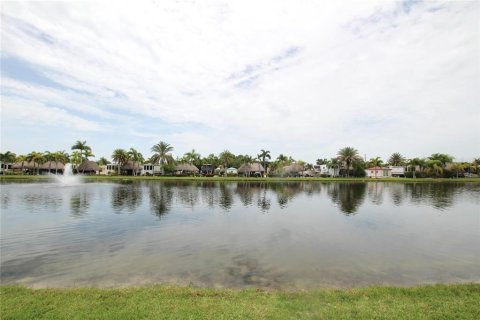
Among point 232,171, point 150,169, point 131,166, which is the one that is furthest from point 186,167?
point 131,166

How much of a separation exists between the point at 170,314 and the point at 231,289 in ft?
10.5

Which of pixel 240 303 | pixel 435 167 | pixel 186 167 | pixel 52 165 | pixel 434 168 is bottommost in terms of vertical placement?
pixel 240 303

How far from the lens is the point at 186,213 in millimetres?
28125

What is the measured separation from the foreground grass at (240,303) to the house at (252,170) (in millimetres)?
105713

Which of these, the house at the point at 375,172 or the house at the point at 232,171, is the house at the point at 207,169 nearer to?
the house at the point at 232,171

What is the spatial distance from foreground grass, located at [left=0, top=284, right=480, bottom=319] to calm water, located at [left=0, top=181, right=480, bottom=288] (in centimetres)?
179

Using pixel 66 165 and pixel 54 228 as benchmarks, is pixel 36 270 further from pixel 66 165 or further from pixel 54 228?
pixel 66 165

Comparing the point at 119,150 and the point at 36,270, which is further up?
the point at 119,150

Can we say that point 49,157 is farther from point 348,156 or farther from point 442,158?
point 442,158

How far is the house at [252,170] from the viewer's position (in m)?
116

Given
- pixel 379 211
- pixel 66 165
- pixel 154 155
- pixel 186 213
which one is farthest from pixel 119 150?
pixel 379 211

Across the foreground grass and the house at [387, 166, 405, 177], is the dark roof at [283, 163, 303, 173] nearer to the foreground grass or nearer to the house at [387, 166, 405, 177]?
the house at [387, 166, 405, 177]

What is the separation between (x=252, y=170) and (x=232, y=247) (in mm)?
98779

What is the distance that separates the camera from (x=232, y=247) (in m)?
16.7
